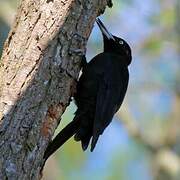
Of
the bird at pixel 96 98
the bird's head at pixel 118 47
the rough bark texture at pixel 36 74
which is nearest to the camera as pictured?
the rough bark texture at pixel 36 74

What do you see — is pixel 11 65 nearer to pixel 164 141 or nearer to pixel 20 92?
pixel 20 92

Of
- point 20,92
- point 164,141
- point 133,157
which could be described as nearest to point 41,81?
point 20,92

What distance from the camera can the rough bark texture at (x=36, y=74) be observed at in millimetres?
3369

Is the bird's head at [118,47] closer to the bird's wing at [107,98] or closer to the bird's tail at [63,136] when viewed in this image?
the bird's wing at [107,98]

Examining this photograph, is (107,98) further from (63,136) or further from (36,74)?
(36,74)

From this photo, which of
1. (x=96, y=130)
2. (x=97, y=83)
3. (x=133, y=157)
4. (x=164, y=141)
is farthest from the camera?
(x=133, y=157)

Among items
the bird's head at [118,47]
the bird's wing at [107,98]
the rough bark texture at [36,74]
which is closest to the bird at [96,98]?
the bird's wing at [107,98]

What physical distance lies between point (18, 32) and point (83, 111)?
3.50ft

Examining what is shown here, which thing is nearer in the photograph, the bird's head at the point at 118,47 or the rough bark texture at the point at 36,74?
the rough bark texture at the point at 36,74

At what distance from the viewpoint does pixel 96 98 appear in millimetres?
4621

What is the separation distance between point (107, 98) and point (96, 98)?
9 centimetres

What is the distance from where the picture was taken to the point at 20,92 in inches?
138

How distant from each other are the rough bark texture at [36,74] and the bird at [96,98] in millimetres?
393

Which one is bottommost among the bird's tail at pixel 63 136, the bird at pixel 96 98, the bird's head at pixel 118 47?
the bird's tail at pixel 63 136
